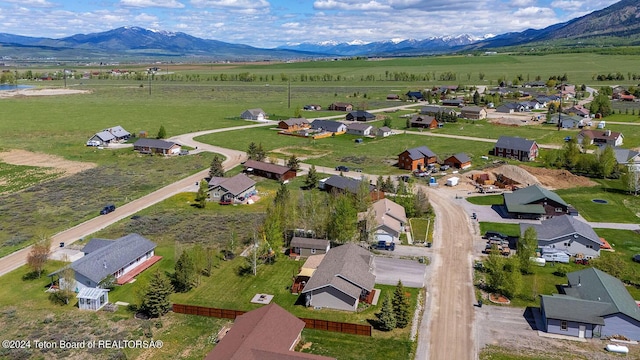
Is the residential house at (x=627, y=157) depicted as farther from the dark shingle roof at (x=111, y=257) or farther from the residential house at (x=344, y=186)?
the dark shingle roof at (x=111, y=257)

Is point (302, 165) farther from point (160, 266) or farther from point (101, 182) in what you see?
point (160, 266)

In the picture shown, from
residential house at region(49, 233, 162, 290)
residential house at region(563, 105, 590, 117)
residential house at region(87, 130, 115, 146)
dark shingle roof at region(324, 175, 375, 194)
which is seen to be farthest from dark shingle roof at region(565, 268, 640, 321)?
residential house at region(563, 105, 590, 117)

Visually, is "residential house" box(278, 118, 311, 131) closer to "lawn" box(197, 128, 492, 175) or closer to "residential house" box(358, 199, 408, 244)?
"lawn" box(197, 128, 492, 175)

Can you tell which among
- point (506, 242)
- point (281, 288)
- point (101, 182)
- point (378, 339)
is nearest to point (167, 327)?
point (281, 288)

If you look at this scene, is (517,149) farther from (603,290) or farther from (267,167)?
(603,290)

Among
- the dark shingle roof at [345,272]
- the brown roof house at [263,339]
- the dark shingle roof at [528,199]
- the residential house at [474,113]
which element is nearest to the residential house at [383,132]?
the residential house at [474,113]

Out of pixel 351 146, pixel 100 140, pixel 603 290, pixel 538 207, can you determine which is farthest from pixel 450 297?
pixel 100 140
